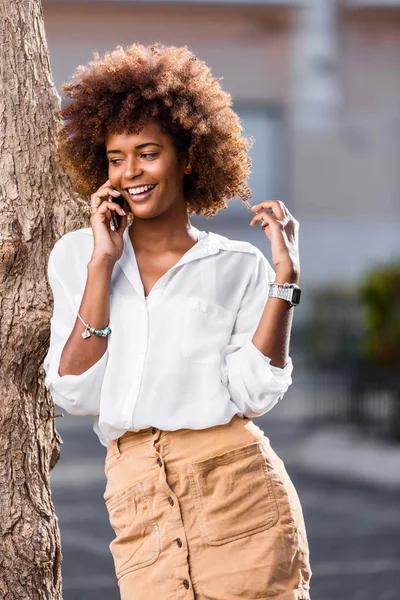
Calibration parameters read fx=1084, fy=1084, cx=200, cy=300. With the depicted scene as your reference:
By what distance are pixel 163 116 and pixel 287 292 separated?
534 millimetres

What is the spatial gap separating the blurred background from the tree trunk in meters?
6.92

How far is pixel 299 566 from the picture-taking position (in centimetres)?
270

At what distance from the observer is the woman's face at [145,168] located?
8.75ft

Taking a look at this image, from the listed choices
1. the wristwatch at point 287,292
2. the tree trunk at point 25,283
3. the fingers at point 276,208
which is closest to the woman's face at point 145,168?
the fingers at point 276,208

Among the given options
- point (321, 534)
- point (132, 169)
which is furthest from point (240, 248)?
point (321, 534)

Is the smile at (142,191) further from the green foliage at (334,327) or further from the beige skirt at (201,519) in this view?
the green foliage at (334,327)

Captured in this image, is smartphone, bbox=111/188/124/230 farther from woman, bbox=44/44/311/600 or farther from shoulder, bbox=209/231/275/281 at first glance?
shoulder, bbox=209/231/275/281

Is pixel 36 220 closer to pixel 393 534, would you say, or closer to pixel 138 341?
pixel 138 341

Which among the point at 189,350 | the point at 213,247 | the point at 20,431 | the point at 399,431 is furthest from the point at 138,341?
the point at 399,431

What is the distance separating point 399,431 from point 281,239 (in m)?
7.59

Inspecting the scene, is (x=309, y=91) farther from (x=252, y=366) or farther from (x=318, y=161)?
(x=252, y=366)

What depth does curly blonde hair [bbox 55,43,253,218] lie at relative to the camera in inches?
106

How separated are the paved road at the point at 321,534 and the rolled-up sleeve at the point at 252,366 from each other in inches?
145

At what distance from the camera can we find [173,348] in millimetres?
2668
